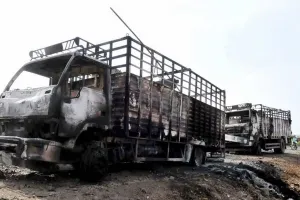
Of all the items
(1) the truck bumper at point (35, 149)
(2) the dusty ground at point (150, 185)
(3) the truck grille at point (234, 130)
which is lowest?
(2) the dusty ground at point (150, 185)

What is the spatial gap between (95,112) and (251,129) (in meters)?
13.1

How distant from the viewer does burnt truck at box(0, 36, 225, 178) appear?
4.98 metres

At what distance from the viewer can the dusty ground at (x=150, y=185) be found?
4750 millimetres

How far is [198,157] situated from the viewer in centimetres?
995

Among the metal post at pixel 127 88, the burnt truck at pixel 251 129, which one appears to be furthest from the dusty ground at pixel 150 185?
the burnt truck at pixel 251 129

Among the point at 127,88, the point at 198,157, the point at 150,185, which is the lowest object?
the point at 150,185

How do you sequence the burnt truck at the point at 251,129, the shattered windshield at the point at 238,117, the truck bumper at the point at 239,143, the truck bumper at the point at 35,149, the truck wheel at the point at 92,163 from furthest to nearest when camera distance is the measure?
the shattered windshield at the point at 238,117 < the burnt truck at the point at 251,129 < the truck bumper at the point at 239,143 < the truck wheel at the point at 92,163 < the truck bumper at the point at 35,149

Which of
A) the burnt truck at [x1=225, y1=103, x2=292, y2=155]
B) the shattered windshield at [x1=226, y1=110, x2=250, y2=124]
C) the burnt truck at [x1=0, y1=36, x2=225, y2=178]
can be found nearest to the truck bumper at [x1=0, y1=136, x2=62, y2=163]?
the burnt truck at [x1=0, y1=36, x2=225, y2=178]

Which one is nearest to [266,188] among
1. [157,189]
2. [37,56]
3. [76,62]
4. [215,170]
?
[215,170]

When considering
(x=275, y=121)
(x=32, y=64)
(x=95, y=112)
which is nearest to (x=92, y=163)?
(x=95, y=112)

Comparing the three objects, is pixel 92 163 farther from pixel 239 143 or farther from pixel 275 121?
pixel 275 121

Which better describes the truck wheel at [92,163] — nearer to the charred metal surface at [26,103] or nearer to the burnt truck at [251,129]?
the charred metal surface at [26,103]

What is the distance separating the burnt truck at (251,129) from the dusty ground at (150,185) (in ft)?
21.2

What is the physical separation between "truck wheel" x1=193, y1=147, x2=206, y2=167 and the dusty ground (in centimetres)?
52
